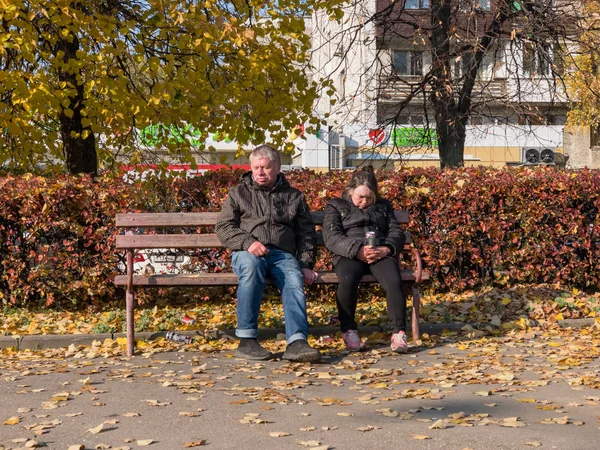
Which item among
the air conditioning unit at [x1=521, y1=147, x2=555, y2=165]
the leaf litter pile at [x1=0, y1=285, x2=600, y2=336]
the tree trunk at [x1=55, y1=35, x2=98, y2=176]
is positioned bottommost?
the leaf litter pile at [x1=0, y1=285, x2=600, y2=336]

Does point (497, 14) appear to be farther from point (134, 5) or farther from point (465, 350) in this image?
point (465, 350)

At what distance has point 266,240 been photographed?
6.43 metres

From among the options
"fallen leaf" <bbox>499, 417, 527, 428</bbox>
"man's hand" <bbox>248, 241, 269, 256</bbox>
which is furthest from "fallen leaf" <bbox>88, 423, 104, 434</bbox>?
"man's hand" <bbox>248, 241, 269, 256</bbox>

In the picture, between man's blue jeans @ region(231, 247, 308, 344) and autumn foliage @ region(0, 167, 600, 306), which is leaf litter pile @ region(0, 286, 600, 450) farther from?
autumn foliage @ region(0, 167, 600, 306)

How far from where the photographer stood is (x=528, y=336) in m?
6.97

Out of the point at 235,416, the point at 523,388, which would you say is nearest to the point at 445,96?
the point at 523,388

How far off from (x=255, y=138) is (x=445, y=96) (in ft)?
12.1

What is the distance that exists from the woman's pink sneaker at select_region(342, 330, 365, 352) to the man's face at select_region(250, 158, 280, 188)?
1.29m

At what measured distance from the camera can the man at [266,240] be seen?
6188mm

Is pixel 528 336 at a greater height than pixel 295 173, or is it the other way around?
pixel 295 173

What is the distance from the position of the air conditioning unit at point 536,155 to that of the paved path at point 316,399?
112ft

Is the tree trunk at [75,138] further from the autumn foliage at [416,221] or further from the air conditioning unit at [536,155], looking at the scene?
the air conditioning unit at [536,155]

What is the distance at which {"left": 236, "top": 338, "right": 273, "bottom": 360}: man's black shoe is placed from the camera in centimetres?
604

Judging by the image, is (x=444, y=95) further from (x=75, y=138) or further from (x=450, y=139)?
(x=75, y=138)
